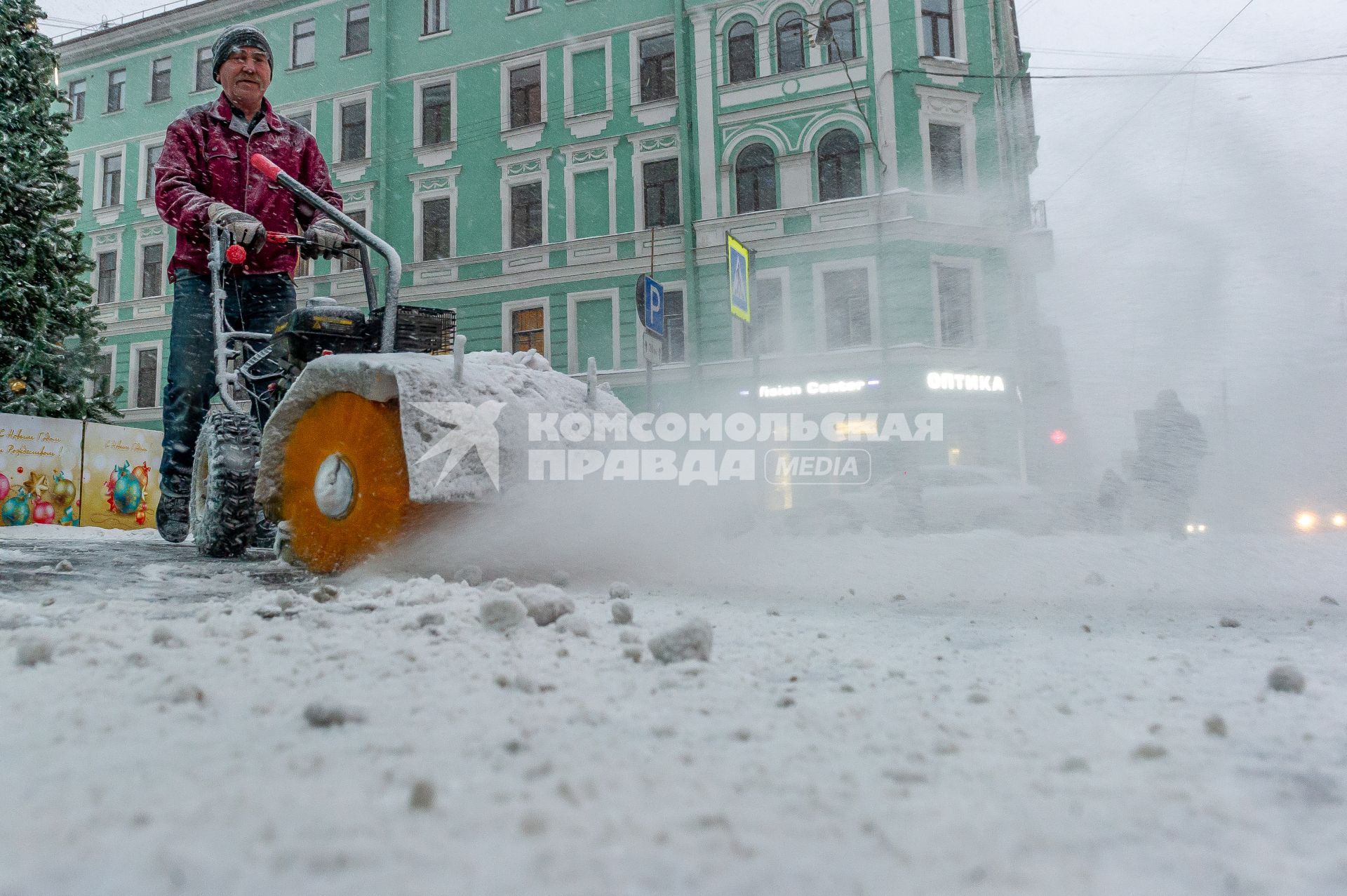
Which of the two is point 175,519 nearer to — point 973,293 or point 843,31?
point 973,293

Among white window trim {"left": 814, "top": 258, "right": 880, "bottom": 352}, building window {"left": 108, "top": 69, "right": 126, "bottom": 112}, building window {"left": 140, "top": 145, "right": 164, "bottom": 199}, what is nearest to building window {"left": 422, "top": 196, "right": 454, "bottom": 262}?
building window {"left": 140, "top": 145, "right": 164, "bottom": 199}

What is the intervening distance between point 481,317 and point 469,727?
15.9 meters

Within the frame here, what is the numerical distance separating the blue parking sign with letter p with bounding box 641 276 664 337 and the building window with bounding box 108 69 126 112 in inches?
708

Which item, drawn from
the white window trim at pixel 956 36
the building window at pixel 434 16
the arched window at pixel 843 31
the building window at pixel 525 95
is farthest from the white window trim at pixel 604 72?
the white window trim at pixel 956 36

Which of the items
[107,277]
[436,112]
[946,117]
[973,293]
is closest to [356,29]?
[436,112]

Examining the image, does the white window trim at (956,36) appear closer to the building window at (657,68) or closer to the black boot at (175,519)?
the building window at (657,68)

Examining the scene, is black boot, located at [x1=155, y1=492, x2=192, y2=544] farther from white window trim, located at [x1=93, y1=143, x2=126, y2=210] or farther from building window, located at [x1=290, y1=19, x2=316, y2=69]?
white window trim, located at [x1=93, y1=143, x2=126, y2=210]

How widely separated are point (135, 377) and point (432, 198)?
886 cm

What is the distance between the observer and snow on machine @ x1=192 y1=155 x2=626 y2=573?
7.12 ft

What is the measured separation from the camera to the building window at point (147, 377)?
18641 mm

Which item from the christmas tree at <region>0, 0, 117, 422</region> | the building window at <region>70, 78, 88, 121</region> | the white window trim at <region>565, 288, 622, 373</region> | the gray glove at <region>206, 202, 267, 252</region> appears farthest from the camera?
the building window at <region>70, 78, 88, 121</region>

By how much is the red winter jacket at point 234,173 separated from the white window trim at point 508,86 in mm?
13652

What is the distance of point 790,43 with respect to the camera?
14523 millimetres

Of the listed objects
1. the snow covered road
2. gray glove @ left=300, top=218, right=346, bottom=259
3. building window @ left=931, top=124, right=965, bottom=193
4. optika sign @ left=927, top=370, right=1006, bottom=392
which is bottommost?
the snow covered road
